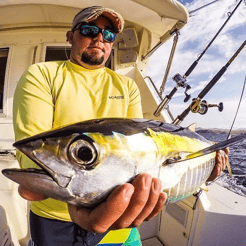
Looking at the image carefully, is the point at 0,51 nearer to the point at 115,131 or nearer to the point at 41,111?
the point at 41,111

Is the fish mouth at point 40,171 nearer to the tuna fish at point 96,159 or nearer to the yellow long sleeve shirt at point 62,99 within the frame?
the tuna fish at point 96,159

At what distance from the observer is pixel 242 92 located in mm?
2174

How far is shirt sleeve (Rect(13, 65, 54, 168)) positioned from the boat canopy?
2201 mm

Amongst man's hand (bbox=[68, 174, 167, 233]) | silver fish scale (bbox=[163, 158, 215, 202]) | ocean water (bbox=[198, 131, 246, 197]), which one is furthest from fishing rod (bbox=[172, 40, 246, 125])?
man's hand (bbox=[68, 174, 167, 233])

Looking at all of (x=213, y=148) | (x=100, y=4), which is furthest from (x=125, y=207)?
(x=100, y=4)

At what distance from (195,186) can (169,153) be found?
0.32 metres

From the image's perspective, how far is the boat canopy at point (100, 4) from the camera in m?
2.64

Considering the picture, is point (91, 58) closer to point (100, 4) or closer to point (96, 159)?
point (96, 159)

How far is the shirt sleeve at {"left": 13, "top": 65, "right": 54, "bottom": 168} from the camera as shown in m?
0.92

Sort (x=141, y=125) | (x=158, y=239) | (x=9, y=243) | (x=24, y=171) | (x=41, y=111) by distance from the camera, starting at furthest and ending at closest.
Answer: (x=158, y=239)
(x=9, y=243)
(x=41, y=111)
(x=141, y=125)
(x=24, y=171)

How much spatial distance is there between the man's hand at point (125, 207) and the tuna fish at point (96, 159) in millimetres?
35

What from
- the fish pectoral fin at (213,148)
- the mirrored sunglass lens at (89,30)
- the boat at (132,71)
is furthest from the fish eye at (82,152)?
the boat at (132,71)

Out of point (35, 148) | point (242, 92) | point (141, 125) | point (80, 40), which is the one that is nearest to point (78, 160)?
point (35, 148)

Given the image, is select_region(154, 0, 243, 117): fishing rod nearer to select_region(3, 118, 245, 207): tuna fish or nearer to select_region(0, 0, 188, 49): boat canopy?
select_region(0, 0, 188, 49): boat canopy
